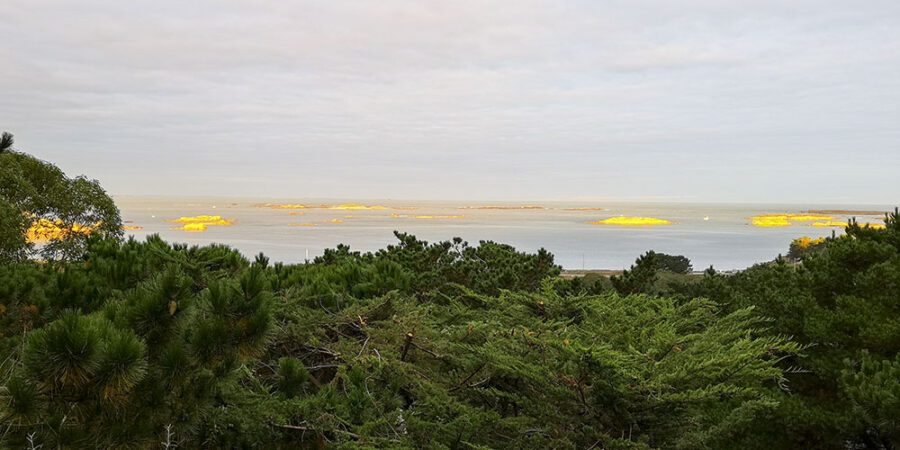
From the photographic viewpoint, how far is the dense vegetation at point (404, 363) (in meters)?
Answer: 3.11

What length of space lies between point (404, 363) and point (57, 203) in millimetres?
27711

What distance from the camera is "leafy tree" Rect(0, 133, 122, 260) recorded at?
24.2 meters

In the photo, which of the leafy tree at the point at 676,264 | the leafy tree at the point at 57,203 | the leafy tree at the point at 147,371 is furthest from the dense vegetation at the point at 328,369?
the leafy tree at the point at 676,264

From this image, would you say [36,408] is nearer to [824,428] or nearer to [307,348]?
[307,348]

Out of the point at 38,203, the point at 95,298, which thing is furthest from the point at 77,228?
the point at 95,298

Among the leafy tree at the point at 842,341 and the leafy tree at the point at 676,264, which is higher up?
the leafy tree at the point at 842,341

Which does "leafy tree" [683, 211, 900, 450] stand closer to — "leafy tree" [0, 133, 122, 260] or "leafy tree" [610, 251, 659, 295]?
"leafy tree" [610, 251, 659, 295]

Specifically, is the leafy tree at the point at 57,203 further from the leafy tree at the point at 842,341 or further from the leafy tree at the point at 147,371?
the leafy tree at the point at 842,341

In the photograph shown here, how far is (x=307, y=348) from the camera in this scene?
18.4 ft

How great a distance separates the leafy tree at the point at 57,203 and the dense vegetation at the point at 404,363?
21.5 m

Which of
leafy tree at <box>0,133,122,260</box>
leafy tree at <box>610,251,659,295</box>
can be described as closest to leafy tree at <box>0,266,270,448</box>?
leafy tree at <box>610,251,659,295</box>

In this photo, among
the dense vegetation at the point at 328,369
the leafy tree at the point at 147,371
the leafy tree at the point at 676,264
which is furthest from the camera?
the leafy tree at the point at 676,264

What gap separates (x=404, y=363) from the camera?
182 inches

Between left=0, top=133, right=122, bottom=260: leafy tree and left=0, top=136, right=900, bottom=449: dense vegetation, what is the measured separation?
21.5 m
